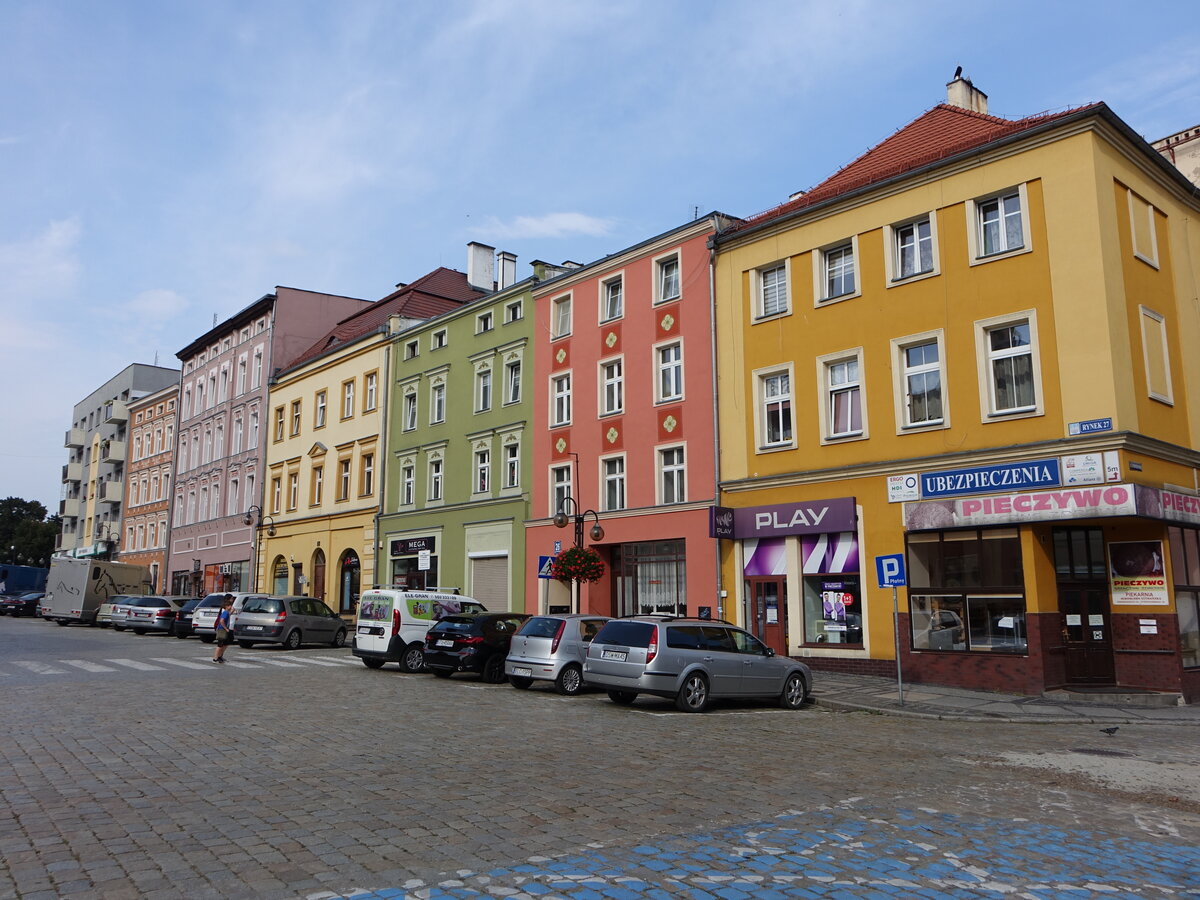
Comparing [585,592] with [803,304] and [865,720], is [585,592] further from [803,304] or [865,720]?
[865,720]

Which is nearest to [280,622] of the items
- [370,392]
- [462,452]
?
[462,452]

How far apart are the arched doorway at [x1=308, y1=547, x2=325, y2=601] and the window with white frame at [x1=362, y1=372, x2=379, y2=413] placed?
23.8ft

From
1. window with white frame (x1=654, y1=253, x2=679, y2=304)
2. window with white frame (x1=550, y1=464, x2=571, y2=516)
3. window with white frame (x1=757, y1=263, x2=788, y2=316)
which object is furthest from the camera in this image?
window with white frame (x1=550, y1=464, x2=571, y2=516)

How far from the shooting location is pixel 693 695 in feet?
51.6

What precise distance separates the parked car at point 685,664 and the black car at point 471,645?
381 centimetres

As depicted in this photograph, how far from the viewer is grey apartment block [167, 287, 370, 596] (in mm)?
51219

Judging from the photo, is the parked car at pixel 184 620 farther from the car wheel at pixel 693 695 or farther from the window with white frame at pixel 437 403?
the car wheel at pixel 693 695

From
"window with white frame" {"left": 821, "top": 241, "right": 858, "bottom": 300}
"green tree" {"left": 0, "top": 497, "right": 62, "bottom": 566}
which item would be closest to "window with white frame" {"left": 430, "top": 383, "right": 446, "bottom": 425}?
"window with white frame" {"left": 821, "top": 241, "right": 858, "bottom": 300}

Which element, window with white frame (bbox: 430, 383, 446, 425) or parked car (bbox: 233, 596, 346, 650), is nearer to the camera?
parked car (bbox: 233, 596, 346, 650)

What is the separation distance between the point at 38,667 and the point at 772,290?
19457 mm

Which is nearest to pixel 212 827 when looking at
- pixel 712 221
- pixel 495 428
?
pixel 712 221

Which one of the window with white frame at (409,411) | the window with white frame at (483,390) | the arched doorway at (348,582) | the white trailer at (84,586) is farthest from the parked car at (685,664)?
the white trailer at (84,586)

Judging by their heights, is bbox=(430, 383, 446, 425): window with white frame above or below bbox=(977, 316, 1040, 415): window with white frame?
above

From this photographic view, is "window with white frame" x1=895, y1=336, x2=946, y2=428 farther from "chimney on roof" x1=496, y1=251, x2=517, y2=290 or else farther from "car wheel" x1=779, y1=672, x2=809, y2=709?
"chimney on roof" x1=496, y1=251, x2=517, y2=290
